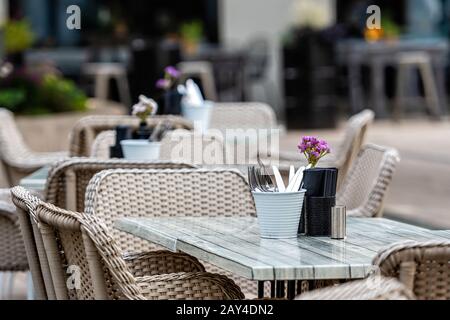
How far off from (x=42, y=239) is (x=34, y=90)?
6.48 m

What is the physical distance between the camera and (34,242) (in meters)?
3.33

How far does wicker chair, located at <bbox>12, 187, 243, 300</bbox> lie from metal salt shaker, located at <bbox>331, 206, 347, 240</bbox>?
293 mm

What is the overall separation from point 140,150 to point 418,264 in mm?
2382

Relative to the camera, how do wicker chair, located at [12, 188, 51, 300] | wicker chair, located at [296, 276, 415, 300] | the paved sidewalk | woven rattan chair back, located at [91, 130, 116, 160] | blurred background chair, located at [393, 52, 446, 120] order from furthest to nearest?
1. blurred background chair, located at [393, 52, 446, 120]
2. the paved sidewalk
3. woven rattan chair back, located at [91, 130, 116, 160]
4. wicker chair, located at [12, 188, 51, 300]
5. wicker chair, located at [296, 276, 415, 300]

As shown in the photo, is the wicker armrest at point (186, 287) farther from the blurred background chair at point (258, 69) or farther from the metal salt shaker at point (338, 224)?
the blurred background chair at point (258, 69)

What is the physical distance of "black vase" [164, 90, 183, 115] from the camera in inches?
243

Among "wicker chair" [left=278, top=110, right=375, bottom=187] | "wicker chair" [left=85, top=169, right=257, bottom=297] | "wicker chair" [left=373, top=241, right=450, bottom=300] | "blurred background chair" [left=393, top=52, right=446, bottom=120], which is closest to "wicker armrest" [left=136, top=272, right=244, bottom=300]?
"wicker chair" [left=85, top=169, right=257, bottom=297]

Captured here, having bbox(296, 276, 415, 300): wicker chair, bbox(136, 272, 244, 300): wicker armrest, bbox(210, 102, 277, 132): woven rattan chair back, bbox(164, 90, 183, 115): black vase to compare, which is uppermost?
bbox(296, 276, 415, 300): wicker chair

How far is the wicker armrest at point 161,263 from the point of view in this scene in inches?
131

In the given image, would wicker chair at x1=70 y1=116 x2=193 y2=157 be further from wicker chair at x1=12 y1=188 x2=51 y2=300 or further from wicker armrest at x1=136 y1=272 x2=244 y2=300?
wicker armrest at x1=136 y1=272 x2=244 y2=300

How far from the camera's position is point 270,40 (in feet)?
53.7

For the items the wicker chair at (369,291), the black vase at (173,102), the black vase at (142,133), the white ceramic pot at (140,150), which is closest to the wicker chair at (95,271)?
the wicker chair at (369,291)

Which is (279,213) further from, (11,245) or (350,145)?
(350,145)
